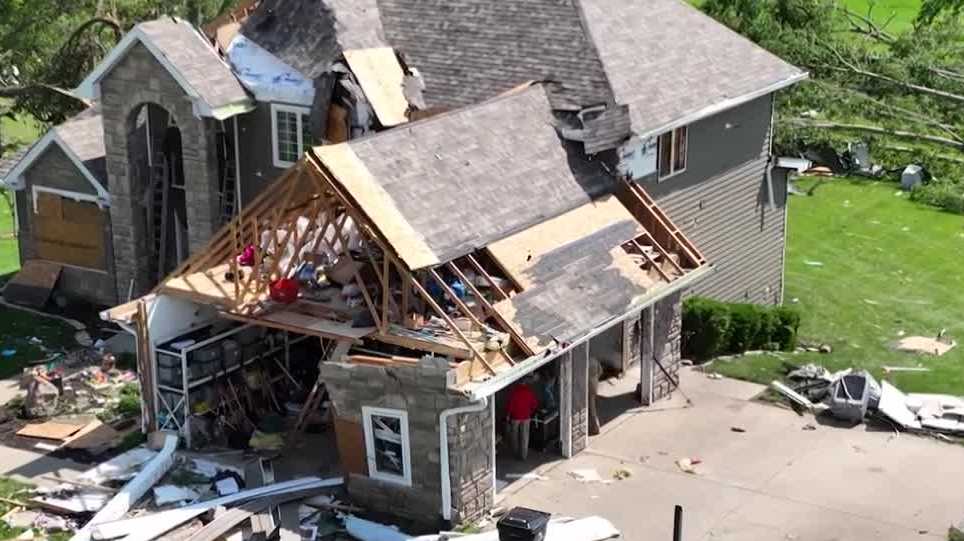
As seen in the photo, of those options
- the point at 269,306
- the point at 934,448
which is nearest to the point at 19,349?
the point at 269,306

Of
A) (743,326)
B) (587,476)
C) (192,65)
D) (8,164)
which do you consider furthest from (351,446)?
(8,164)

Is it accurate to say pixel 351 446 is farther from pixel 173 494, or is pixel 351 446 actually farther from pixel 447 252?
pixel 447 252

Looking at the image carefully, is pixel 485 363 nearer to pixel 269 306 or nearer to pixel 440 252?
pixel 440 252

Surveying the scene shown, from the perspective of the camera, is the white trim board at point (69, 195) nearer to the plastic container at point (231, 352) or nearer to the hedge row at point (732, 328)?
the plastic container at point (231, 352)

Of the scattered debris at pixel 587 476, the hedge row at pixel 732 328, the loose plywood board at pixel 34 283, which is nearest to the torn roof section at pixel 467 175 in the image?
the hedge row at pixel 732 328

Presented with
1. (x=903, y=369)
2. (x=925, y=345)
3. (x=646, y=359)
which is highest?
(x=646, y=359)

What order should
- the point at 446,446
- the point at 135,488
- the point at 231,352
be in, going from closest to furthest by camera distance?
the point at 446,446 < the point at 135,488 < the point at 231,352
